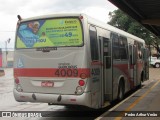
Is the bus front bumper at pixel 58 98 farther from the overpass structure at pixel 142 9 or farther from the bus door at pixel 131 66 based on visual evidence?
the bus door at pixel 131 66

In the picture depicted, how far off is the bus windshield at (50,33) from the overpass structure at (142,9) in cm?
462

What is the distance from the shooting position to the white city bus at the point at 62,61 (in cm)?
964

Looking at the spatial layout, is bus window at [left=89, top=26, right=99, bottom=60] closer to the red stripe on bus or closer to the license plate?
the red stripe on bus

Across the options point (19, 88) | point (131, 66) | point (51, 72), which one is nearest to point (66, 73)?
point (51, 72)

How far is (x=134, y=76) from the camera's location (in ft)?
54.8

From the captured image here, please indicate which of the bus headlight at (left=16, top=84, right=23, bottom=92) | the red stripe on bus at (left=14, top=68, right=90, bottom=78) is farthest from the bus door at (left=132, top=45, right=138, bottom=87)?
the bus headlight at (left=16, top=84, right=23, bottom=92)

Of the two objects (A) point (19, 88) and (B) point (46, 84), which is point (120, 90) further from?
(A) point (19, 88)

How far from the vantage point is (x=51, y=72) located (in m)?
9.96

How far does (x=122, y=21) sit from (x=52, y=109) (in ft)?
155

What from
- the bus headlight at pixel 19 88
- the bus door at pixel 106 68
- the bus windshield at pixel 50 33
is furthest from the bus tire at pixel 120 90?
the bus headlight at pixel 19 88

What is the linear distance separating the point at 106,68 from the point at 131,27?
46.3 m

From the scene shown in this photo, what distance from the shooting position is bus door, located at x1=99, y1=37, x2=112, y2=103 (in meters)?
10.9

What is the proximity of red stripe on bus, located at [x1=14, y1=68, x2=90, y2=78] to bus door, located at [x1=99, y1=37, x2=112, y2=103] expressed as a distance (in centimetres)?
135

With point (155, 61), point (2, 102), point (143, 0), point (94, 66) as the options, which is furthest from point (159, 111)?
point (155, 61)
